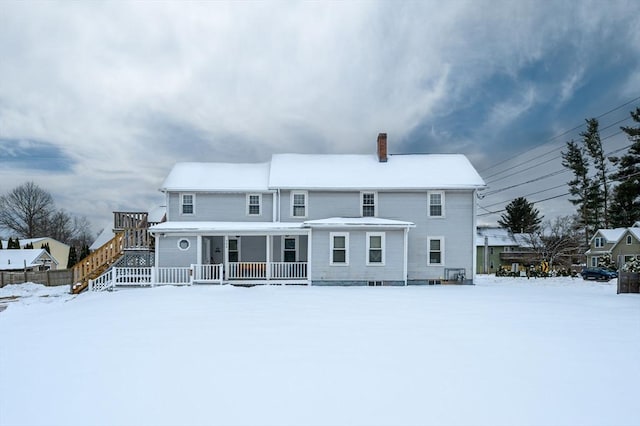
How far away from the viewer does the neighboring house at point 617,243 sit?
34906 mm

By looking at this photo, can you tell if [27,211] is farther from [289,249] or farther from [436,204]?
[436,204]

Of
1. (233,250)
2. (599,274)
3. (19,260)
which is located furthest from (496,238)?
(19,260)

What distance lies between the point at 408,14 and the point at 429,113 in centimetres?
1335

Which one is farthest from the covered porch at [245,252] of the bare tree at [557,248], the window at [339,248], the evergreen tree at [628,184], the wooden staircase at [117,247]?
the evergreen tree at [628,184]

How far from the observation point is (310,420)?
3.90m

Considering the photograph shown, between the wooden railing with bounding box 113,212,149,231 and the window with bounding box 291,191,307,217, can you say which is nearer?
the window with bounding box 291,191,307,217

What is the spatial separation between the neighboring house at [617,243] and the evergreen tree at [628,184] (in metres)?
1.67

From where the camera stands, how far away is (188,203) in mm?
18922

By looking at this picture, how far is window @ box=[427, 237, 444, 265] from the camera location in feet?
60.1

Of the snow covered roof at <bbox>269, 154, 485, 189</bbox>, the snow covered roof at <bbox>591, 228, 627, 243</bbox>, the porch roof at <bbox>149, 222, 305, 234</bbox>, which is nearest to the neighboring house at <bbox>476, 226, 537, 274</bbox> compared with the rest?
the snow covered roof at <bbox>591, 228, 627, 243</bbox>

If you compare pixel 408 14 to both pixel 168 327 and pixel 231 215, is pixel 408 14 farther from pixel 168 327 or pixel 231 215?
pixel 168 327

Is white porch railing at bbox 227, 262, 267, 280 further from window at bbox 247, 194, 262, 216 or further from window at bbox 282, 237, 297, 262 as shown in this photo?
window at bbox 247, 194, 262, 216

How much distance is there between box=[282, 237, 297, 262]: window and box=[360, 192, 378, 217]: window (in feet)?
14.3

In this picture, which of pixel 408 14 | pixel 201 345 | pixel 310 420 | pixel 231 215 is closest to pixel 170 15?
pixel 231 215
